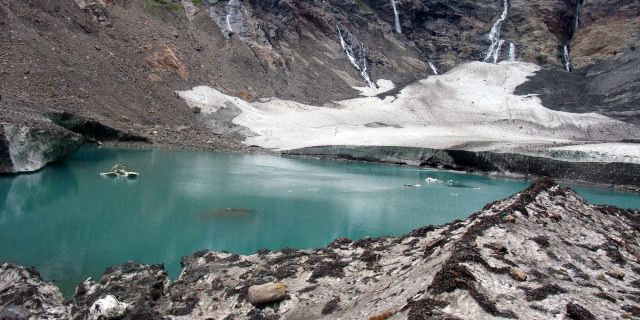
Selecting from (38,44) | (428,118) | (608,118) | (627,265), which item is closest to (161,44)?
(38,44)

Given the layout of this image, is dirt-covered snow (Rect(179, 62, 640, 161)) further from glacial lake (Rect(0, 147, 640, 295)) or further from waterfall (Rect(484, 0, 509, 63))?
waterfall (Rect(484, 0, 509, 63))

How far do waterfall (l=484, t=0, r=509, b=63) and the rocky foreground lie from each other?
5419cm

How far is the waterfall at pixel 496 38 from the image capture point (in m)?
59.8

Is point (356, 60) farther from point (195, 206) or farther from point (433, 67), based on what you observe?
point (195, 206)

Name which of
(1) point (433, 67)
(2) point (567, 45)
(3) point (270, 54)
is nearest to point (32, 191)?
(3) point (270, 54)

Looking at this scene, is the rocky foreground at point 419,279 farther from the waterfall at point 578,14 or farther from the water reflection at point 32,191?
the waterfall at point 578,14

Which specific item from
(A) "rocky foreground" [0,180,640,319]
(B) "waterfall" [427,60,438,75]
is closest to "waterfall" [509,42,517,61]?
(B) "waterfall" [427,60,438,75]

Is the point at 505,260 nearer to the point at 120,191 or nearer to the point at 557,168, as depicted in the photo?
the point at 120,191

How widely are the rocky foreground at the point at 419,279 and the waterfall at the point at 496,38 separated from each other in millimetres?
54189

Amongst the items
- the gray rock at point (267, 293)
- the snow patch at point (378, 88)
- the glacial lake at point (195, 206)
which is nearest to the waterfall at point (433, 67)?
the snow patch at point (378, 88)

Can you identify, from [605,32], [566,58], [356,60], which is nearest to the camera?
[356,60]

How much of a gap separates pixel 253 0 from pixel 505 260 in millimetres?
51639

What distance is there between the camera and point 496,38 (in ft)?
202

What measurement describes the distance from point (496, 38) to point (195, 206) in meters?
53.7
